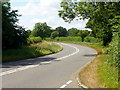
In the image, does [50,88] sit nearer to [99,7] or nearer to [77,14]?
[99,7]

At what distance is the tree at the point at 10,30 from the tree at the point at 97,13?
762 centimetres

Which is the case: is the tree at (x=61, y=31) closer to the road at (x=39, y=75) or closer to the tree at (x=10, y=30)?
the tree at (x=10, y=30)

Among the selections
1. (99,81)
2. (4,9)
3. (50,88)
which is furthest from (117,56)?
(4,9)

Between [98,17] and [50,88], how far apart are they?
18.6 meters

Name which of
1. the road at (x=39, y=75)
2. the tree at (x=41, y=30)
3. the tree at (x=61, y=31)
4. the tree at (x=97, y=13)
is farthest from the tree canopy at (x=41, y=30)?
the road at (x=39, y=75)

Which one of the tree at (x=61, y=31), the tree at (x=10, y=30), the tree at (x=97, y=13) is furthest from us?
the tree at (x=61, y=31)

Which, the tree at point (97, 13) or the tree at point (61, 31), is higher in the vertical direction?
the tree at point (97, 13)

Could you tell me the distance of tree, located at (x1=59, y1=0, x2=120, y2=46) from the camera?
24.4 m

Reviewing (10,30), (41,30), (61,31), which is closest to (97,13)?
(10,30)

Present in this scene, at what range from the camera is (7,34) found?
107ft

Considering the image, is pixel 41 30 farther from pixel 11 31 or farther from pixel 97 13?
pixel 97 13

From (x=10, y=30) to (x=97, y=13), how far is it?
12.6 metres

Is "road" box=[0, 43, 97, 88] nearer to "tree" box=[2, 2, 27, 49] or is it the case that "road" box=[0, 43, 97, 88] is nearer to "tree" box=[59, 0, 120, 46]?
"tree" box=[59, 0, 120, 46]

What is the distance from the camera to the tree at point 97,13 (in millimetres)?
24406
